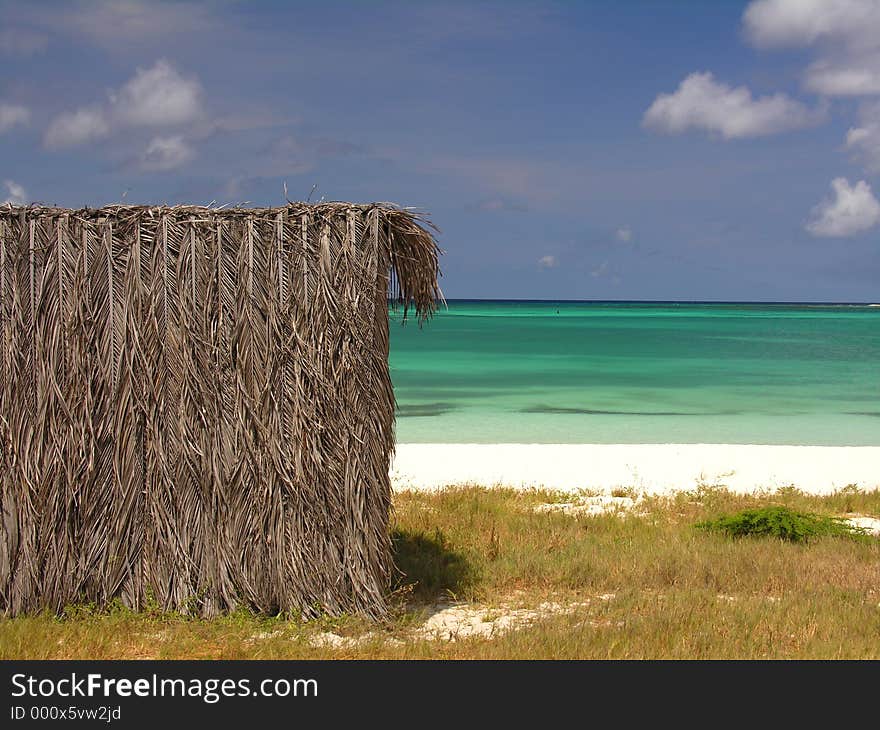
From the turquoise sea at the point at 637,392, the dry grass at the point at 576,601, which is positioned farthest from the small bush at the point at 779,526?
the turquoise sea at the point at 637,392

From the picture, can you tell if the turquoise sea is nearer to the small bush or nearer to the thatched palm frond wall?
the thatched palm frond wall

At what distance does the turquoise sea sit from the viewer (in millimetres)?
20531

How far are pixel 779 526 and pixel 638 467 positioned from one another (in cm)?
501

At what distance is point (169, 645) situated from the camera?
5559 millimetres

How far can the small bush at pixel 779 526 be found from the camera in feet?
27.9

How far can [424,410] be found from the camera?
23.8m

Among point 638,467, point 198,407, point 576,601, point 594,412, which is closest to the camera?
point 198,407

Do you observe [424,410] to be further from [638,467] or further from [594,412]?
[638,467]

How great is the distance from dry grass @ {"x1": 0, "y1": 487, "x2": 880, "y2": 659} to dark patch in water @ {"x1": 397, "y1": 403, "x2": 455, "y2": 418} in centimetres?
1299

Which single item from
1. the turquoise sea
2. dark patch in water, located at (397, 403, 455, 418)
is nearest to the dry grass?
the turquoise sea

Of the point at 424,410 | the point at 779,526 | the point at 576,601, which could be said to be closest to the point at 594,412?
the point at 424,410

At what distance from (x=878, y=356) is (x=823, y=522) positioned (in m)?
39.1
